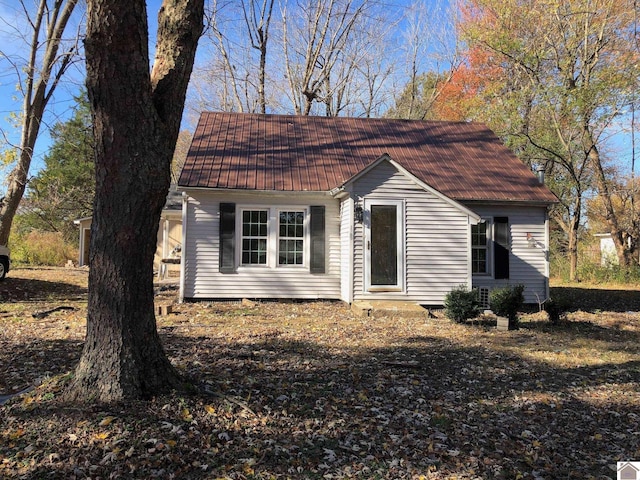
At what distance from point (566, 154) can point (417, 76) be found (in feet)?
35.7

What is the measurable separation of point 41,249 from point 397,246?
21491 mm

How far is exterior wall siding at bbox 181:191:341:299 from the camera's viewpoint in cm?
1124

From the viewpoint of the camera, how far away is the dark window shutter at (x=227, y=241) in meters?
11.2

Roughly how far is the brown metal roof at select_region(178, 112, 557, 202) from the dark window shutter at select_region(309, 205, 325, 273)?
773 mm

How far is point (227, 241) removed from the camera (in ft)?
36.8

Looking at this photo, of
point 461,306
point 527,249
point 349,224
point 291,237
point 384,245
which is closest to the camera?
point 461,306

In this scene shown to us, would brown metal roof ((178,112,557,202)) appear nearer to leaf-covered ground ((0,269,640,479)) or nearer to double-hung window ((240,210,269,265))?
double-hung window ((240,210,269,265))

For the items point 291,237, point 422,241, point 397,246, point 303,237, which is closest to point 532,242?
point 422,241

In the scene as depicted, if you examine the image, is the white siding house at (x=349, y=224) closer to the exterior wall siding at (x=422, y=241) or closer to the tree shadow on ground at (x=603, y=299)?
the exterior wall siding at (x=422, y=241)

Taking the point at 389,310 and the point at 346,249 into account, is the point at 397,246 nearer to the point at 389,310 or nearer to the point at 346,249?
the point at 346,249

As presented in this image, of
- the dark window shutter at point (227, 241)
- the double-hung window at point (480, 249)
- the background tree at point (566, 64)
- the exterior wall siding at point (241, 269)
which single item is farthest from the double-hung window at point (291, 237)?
the background tree at point (566, 64)

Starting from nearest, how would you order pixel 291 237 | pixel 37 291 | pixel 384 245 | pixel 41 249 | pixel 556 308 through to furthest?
pixel 556 308 < pixel 384 245 < pixel 291 237 < pixel 37 291 < pixel 41 249

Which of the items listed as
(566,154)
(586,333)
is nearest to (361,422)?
(586,333)

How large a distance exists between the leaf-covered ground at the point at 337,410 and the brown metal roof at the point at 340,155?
16.1 ft
